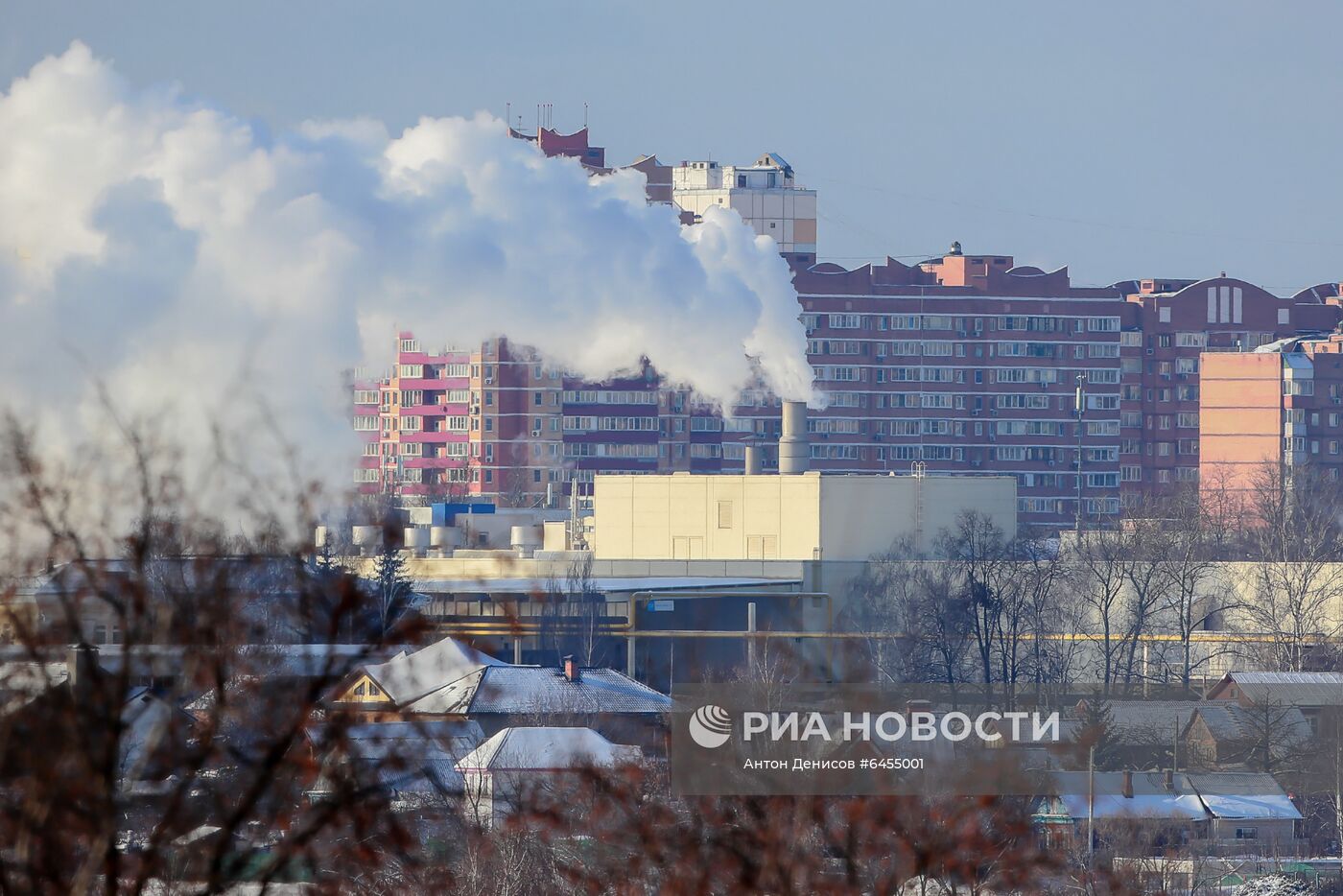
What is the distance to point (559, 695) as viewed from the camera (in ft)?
64.1

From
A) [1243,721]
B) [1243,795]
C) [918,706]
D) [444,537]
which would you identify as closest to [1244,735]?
[1243,721]

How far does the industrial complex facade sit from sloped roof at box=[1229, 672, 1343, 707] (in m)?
33.9

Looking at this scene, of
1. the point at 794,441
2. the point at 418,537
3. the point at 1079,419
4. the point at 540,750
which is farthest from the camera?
the point at 1079,419

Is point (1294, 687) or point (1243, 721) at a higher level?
point (1294, 687)

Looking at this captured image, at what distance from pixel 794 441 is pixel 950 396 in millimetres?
26669

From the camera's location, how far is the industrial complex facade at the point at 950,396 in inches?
2275

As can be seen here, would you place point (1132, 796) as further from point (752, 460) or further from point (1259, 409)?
point (1259, 409)

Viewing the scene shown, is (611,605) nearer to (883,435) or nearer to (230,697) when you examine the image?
(230,697)

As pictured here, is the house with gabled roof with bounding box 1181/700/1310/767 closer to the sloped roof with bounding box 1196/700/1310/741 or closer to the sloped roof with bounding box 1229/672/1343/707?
the sloped roof with bounding box 1196/700/1310/741

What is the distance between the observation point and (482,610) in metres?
29.5

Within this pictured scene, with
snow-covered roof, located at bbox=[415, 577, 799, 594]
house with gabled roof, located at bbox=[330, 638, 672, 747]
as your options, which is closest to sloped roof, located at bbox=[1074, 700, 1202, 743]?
house with gabled roof, located at bbox=[330, 638, 672, 747]

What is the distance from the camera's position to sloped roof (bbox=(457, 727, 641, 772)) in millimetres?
14633

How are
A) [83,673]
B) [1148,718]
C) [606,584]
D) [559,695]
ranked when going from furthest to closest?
[606,584], [1148,718], [559,695], [83,673]

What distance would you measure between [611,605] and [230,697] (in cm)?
2548
